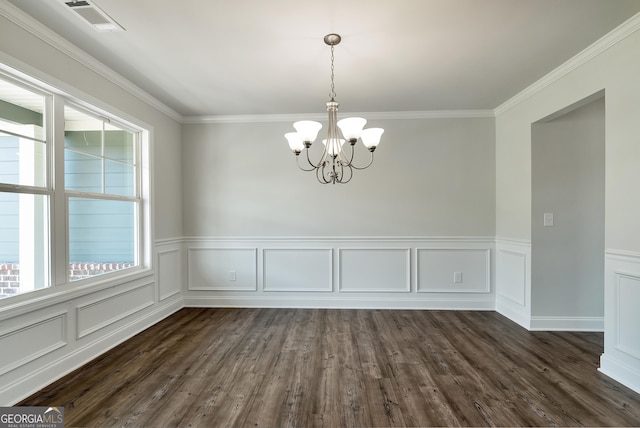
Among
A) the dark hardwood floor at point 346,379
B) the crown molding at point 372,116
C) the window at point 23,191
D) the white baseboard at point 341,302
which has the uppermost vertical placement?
the crown molding at point 372,116

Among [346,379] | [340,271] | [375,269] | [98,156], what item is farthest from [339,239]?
[98,156]

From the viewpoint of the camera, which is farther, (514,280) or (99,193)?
(514,280)

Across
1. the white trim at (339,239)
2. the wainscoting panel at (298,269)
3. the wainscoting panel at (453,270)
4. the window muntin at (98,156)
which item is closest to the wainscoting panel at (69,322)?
the white trim at (339,239)

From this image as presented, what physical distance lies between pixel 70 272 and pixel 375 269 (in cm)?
323

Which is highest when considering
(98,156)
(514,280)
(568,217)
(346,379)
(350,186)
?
(98,156)

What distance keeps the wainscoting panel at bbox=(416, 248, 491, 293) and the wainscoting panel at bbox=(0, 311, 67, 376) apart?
3730mm

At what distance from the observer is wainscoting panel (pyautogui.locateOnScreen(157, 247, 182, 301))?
3.66 m

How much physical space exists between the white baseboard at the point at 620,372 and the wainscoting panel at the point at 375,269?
6.44 ft

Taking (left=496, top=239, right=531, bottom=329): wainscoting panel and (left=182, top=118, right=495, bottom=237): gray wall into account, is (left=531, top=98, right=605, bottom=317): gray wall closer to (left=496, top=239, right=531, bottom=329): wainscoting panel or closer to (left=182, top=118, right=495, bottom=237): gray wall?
(left=496, top=239, right=531, bottom=329): wainscoting panel

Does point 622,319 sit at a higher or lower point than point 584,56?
lower

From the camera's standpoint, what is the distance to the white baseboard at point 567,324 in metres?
3.19

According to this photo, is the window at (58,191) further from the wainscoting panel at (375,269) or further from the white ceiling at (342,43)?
the wainscoting panel at (375,269)

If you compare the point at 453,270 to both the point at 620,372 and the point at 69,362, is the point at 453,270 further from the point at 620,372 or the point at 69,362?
the point at 69,362

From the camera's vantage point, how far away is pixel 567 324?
10.5ft
